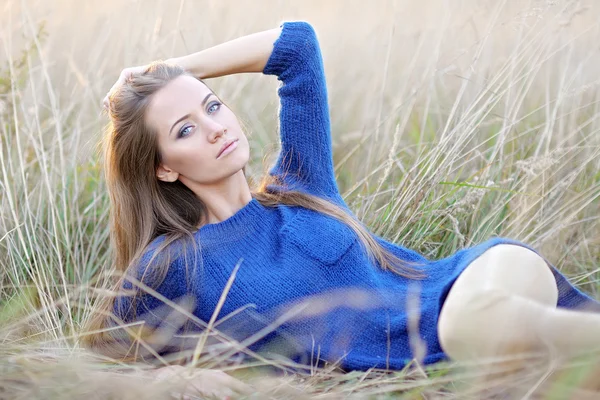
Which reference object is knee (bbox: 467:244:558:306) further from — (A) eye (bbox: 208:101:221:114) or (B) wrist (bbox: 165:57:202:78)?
(B) wrist (bbox: 165:57:202:78)

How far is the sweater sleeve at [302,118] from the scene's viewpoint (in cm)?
214

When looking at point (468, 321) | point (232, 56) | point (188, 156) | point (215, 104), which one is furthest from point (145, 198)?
point (468, 321)

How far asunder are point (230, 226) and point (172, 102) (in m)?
0.33

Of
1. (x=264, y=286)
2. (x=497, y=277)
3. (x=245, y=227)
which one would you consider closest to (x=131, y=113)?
(x=245, y=227)

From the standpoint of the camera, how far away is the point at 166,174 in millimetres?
2047

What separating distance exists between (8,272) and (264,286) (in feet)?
2.97

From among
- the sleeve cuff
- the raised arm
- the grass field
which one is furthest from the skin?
the grass field

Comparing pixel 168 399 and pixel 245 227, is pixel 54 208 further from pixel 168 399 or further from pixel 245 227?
pixel 168 399

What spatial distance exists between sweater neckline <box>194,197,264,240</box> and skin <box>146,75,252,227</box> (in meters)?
0.04

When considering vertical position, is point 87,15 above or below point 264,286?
above

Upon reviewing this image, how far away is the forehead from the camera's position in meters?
1.98

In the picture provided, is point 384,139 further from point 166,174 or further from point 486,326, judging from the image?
point 486,326

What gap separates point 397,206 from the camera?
2.43 m

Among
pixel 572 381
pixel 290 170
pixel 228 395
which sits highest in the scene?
pixel 290 170
